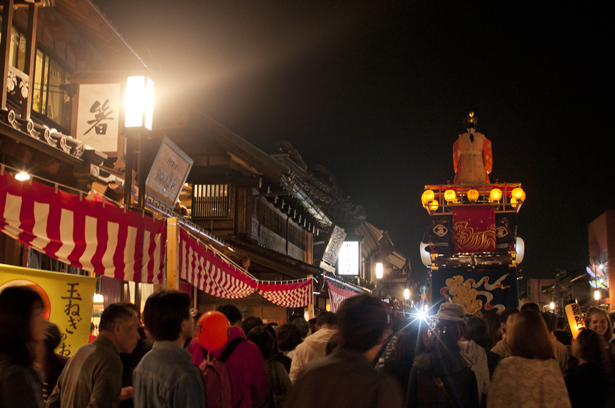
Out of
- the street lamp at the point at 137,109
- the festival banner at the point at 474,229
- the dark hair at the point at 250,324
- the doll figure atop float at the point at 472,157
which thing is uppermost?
the doll figure atop float at the point at 472,157

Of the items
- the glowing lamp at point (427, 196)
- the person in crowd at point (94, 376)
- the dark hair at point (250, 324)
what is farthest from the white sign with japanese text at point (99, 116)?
the glowing lamp at point (427, 196)

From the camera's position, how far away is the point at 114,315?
15.5 ft

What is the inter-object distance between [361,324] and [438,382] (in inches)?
79.3

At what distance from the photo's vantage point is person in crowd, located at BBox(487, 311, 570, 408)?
4.16 m

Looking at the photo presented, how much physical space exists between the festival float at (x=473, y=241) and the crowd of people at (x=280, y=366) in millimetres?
9418

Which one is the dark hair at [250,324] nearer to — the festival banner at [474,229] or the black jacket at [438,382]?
the black jacket at [438,382]

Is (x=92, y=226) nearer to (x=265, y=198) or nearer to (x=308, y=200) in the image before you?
(x=265, y=198)

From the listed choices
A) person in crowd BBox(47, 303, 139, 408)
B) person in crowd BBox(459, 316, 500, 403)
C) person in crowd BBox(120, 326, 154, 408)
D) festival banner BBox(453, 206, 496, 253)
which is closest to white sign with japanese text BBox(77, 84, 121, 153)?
person in crowd BBox(120, 326, 154, 408)

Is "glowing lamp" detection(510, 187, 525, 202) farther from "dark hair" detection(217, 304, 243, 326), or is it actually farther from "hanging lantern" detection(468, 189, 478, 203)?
"dark hair" detection(217, 304, 243, 326)

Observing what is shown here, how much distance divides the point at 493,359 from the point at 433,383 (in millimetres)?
2262

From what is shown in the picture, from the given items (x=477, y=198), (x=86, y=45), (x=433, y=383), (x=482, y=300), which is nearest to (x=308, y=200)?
(x=477, y=198)

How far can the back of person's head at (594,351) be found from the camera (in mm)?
5207

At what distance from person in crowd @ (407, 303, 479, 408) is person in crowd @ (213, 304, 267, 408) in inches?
60.0

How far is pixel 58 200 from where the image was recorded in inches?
275
